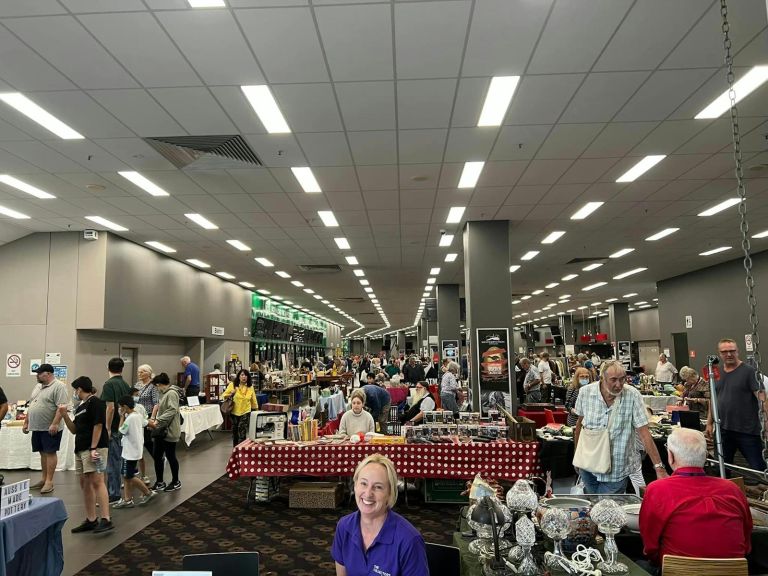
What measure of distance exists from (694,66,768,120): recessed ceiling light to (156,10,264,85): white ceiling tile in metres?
4.26

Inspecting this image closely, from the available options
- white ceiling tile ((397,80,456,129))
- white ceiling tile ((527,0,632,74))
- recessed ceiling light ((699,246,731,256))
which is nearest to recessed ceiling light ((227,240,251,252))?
white ceiling tile ((397,80,456,129))

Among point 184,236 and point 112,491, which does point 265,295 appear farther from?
point 112,491

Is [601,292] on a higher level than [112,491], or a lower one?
higher

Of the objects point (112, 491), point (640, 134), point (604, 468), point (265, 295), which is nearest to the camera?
point (604, 468)

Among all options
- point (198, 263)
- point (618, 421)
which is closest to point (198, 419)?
point (198, 263)

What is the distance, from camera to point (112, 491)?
668 cm

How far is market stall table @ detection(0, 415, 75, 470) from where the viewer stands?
8.71 meters

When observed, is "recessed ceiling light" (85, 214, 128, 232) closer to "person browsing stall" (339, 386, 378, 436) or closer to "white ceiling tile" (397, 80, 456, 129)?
"person browsing stall" (339, 386, 378, 436)

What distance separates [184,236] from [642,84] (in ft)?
30.7

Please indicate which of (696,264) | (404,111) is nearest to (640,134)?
(404,111)

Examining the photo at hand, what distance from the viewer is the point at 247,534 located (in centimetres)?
550

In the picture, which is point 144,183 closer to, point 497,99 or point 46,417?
point 46,417

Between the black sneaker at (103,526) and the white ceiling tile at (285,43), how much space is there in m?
4.88

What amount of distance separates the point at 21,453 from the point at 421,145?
817 centimetres
